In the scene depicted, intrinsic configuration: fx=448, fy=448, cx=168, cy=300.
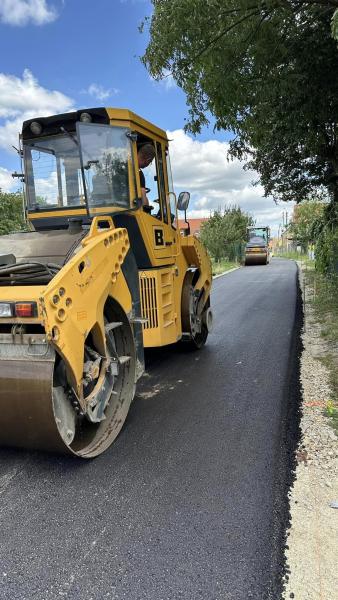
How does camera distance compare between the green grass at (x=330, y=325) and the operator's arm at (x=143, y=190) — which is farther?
the operator's arm at (x=143, y=190)

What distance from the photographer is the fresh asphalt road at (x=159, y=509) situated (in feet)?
7.40

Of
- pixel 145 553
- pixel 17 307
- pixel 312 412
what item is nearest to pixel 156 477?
pixel 145 553

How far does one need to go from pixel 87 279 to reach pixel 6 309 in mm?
550

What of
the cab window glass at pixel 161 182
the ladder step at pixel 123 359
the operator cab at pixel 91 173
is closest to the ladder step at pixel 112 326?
the ladder step at pixel 123 359

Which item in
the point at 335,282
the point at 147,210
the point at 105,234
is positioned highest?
the point at 147,210

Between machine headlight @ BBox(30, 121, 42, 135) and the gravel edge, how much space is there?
3860mm

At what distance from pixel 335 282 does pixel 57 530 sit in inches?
363

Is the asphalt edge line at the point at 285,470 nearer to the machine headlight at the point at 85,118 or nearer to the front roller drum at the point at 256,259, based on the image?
the machine headlight at the point at 85,118

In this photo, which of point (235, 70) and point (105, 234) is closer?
point (105, 234)

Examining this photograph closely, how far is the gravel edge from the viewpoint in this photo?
223 cm

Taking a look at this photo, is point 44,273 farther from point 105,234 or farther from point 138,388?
point 138,388

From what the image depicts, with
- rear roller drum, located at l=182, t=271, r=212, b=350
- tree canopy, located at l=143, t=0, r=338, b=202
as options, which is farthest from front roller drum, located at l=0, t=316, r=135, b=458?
tree canopy, located at l=143, t=0, r=338, b=202

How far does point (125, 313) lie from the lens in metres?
3.71

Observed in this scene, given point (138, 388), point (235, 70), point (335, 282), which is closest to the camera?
point (138, 388)
